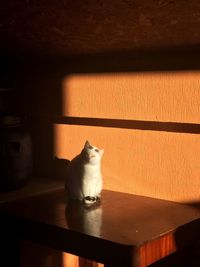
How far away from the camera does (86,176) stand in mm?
1549

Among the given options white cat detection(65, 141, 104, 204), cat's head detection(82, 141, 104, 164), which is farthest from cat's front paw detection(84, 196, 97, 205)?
cat's head detection(82, 141, 104, 164)

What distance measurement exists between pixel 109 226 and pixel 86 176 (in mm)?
260

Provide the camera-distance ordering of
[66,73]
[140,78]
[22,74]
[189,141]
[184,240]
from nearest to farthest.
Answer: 1. [184,240]
2. [189,141]
3. [140,78]
4. [66,73]
5. [22,74]

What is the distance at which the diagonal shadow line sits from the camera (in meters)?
1.56

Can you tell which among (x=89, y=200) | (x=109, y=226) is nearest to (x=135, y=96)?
(x=89, y=200)

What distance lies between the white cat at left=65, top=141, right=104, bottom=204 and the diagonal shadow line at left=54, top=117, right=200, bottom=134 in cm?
20

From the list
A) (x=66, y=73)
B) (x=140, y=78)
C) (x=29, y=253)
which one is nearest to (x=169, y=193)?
(x=140, y=78)

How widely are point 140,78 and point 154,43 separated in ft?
0.45

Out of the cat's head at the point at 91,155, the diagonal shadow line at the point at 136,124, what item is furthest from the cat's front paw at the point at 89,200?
the diagonal shadow line at the point at 136,124

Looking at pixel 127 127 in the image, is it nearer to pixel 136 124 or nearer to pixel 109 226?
pixel 136 124

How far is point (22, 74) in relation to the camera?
2.08 m

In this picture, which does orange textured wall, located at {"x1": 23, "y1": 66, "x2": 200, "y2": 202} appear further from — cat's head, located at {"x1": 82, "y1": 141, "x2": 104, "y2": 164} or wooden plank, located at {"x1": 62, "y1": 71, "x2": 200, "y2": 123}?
cat's head, located at {"x1": 82, "y1": 141, "x2": 104, "y2": 164}

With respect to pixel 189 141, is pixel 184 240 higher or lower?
lower

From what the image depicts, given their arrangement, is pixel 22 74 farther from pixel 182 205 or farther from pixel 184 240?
pixel 184 240
